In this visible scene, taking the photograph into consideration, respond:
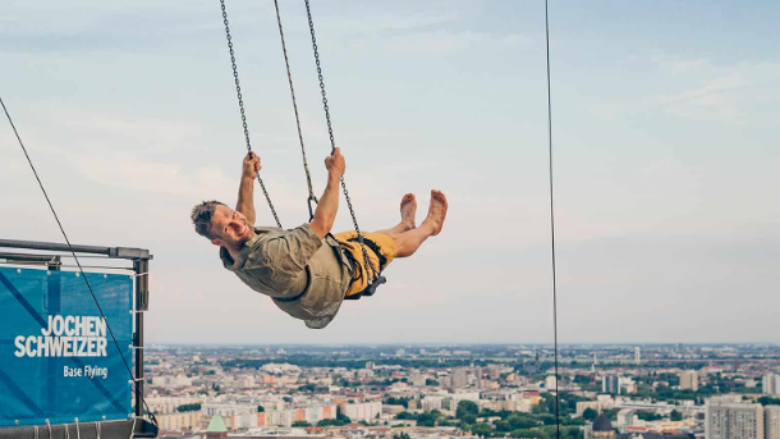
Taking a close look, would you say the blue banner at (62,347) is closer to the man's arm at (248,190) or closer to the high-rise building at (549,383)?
the man's arm at (248,190)

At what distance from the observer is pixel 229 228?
4074mm

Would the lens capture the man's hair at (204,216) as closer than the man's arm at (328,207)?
Yes

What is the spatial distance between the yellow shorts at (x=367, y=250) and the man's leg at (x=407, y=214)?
0.31m

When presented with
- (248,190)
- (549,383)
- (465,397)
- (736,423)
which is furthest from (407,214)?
(549,383)

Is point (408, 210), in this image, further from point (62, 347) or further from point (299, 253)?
point (62, 347)

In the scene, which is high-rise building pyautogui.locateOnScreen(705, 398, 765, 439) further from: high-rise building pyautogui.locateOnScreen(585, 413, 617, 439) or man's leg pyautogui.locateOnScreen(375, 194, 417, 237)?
man's leg pyautogui.locateOnScreen(375, 194, 417, 237)

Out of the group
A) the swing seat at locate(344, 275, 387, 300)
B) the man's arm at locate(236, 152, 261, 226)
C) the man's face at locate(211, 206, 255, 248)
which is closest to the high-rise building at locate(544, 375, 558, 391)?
the swing seat at locate(344, 275, 387, 300)

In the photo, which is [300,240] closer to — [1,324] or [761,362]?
[1,324]

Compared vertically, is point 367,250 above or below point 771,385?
above

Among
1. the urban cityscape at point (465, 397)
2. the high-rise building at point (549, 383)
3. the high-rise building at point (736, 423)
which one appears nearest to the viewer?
the high-rise building at point (736, 423)

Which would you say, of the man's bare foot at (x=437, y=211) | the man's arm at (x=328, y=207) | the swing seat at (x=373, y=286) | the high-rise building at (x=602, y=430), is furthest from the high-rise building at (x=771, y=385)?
the man's arm at (x=328, y=207)

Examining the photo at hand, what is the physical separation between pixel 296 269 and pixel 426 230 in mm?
1180

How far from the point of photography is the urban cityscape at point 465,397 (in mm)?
65875

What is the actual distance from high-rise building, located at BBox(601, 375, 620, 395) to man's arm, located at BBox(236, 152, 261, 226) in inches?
3090
